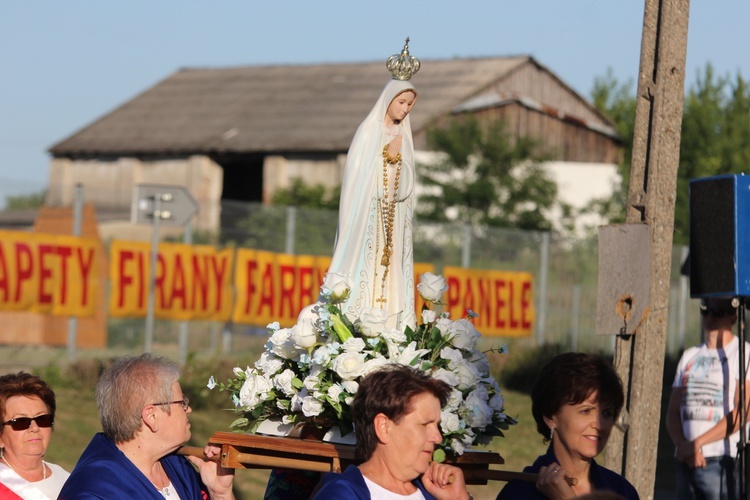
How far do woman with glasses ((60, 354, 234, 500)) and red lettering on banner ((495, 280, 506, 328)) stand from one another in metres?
17.9

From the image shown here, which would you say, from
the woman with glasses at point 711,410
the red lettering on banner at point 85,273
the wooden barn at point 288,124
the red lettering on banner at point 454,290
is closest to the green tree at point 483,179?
the wooden barn at point 288,124

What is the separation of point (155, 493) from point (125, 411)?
12.2 inches

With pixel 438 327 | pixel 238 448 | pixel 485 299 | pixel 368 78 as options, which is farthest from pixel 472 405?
pixel 368 78

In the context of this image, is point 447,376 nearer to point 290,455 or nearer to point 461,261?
point 290,455

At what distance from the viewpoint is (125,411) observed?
185 inches

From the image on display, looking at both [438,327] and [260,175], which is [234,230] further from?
[260,175]

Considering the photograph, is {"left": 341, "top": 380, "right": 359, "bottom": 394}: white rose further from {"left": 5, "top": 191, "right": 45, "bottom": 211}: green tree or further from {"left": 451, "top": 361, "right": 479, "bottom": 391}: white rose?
{"left": 5, "top": 191, "right": 45, "bottom": 211}: green tree

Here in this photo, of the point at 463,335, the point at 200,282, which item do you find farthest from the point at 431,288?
the point at 200,282

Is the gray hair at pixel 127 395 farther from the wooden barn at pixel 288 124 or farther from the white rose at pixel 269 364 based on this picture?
the wooden barn at pixel 288 124

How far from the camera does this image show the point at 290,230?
20094 mm

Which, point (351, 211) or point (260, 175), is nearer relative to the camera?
point (351, 211)

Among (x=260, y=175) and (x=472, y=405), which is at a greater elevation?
(x=260, y=175)

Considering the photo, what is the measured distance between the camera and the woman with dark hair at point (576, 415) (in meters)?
4.76

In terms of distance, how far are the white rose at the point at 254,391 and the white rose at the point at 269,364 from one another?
4 cm
